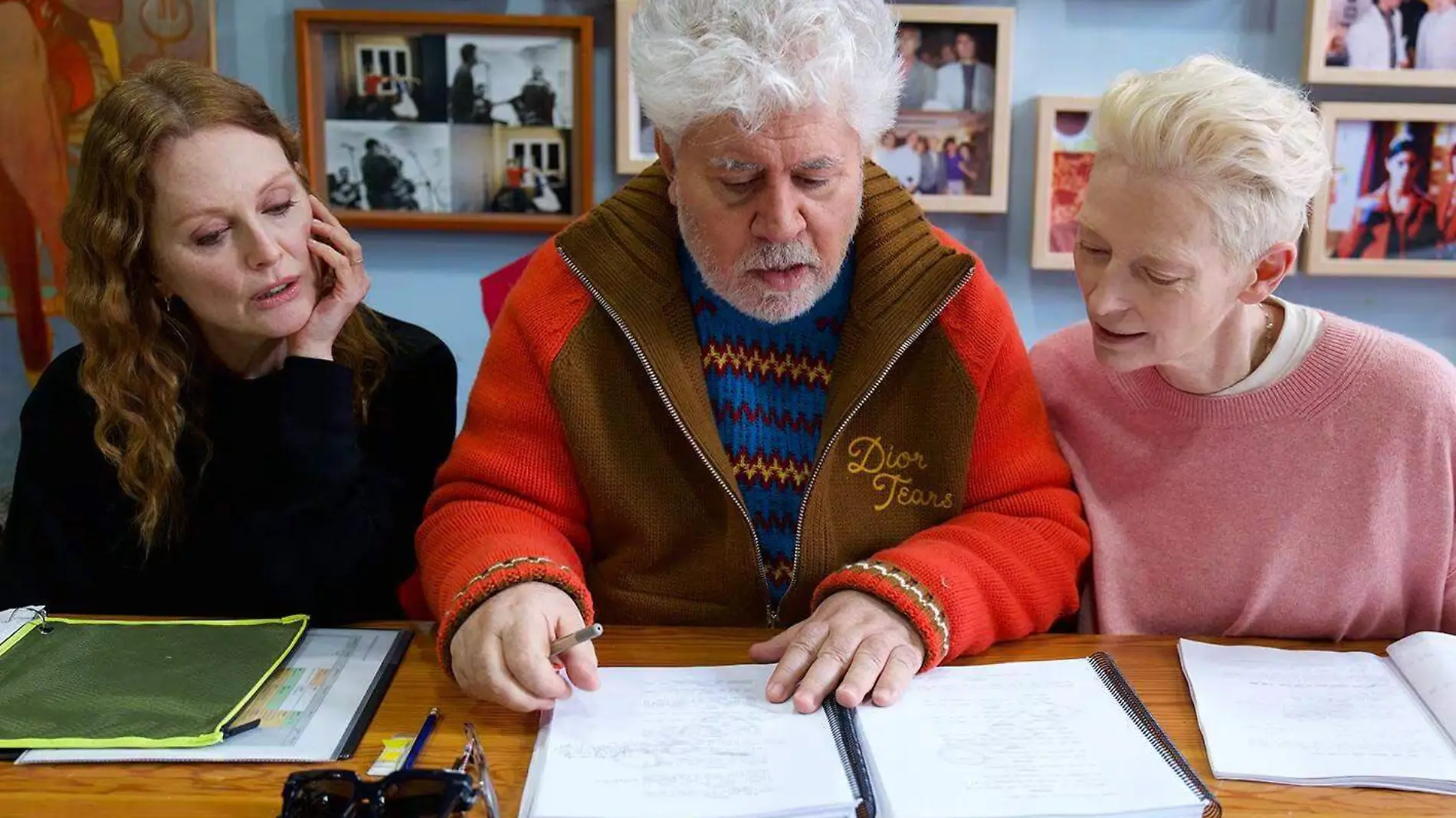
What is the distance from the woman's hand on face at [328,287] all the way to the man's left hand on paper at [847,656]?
0.71 meters

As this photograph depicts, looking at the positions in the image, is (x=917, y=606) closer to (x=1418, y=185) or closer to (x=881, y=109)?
(x=881, y=109)

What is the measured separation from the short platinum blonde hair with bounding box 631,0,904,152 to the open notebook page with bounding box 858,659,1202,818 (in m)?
0.61

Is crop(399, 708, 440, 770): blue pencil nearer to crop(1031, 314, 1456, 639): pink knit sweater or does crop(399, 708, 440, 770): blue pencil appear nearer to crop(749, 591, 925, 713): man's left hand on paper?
crop(749, 591, 925, 713): man's left hand on paper

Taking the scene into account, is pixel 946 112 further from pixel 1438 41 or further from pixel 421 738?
pixel 421 738

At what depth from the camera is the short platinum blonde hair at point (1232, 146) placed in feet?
3.64

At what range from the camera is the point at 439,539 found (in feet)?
4.14

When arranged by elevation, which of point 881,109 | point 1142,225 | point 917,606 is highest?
point 881,109

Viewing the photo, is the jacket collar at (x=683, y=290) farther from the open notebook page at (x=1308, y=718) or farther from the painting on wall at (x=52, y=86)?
the painting on wall at (x=52, y=86)

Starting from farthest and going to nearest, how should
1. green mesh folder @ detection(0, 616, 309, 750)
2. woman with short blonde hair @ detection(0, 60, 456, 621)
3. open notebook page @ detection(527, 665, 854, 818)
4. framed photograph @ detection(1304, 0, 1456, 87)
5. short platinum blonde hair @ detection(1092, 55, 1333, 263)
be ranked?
framed photograph @ detection(1304, 0, 1456, 87) → woman with short blonde hair @ detection(0, 60, 456, 621) → short platinum blonde hair @ detection(1092, 55, 1333, 263) → green mesh folder @ detection(0, 616, 309, 750) → open notebook page @ detection(527, 665, 854, 818)

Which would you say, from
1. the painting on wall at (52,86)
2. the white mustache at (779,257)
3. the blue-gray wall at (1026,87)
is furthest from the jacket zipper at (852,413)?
the painting on wall at (52,86)

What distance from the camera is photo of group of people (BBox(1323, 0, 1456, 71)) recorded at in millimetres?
2109

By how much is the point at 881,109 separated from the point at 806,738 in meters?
0.68

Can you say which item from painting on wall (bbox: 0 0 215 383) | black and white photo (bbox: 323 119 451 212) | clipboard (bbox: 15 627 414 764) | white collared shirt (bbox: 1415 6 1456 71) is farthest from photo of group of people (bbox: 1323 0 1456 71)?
painting on wall (bbox: 0 0 215 383)

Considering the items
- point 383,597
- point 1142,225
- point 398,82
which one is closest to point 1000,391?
point 1142,225
